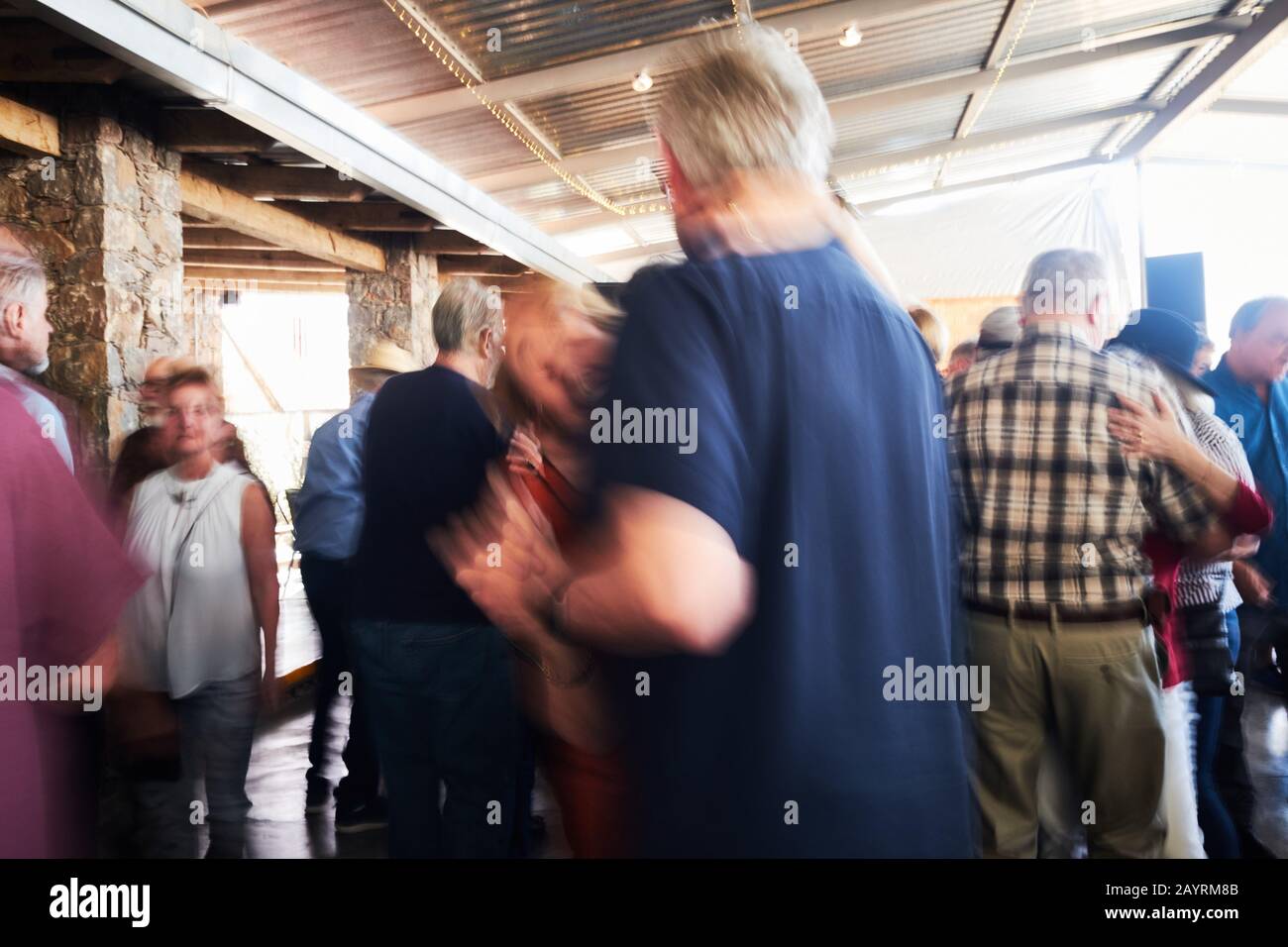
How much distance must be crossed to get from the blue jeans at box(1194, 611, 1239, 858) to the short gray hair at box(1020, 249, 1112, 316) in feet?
3.61

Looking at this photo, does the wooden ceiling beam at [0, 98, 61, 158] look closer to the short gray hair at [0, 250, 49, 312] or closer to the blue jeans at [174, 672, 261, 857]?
the short gray hair at [0, 250, 49, 312]

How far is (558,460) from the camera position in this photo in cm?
200

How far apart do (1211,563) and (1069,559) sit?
63 cm

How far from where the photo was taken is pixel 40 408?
80.4 inches

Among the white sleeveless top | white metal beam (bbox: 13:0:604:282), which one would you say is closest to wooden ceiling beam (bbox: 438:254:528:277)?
white metal beam (bbox: 13:0:604:282)

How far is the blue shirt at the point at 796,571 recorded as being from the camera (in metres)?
1.01

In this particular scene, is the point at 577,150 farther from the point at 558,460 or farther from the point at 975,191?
the point at 975,191

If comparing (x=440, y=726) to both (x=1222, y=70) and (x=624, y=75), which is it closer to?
(x=624, y=75)

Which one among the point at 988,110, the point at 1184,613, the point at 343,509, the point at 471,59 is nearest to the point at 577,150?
the point at 471,59

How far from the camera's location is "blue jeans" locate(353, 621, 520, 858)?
225 centimetres

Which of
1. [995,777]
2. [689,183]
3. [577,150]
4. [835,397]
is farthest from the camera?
[577,150]

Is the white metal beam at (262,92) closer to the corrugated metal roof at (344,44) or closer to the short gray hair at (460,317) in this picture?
the corrugated metal roof at (344,44)

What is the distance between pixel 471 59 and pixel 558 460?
10.8 ft

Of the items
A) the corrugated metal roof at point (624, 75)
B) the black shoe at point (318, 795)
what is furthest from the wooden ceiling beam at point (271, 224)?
the black shoe at point (318, 795)
